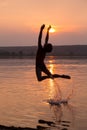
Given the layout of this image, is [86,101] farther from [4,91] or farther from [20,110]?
[4,91]

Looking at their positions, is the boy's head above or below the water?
above

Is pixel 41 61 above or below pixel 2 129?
above

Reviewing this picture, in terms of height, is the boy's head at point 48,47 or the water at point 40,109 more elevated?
the boy's head at point 48,47

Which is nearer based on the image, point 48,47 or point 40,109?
point 48,47

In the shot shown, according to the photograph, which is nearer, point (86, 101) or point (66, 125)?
point (66, 125)

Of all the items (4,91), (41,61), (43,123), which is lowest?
(4,91)

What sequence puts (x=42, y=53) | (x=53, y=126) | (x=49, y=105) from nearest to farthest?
(x=53, y=126) < (x=42, y=53) < (x=49, y=105)

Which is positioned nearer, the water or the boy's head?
the water

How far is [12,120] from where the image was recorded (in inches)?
615

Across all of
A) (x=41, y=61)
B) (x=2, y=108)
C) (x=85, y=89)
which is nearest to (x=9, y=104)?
(x=2, y=108)

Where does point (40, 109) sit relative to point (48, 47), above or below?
below

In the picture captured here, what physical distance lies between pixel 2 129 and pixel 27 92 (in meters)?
9.45

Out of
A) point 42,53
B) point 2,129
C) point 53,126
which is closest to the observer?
point 2,129

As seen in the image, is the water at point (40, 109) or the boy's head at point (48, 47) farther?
the boy's head at point (48, 47)
